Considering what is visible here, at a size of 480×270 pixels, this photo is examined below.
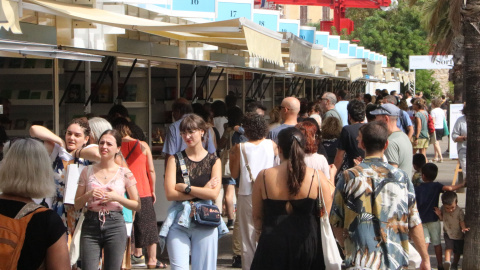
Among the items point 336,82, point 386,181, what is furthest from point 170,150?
point 336,82

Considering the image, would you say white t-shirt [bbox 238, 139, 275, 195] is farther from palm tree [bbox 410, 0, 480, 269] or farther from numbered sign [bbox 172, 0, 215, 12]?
→ numbered sign [bbox 172, 0, 215, 12]

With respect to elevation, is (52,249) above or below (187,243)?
above

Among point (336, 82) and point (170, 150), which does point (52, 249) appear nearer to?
point (170, 150)

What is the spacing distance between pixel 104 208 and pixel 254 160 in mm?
1779

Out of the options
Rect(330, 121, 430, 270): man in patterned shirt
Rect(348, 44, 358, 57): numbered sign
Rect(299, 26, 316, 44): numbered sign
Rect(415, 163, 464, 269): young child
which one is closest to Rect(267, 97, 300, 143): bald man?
Rect(415, 163, 464, 269): young child

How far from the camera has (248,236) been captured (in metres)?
7.29

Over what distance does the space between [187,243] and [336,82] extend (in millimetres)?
26264

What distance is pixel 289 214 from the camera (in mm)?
5027

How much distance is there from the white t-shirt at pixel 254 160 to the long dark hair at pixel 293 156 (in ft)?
6.49

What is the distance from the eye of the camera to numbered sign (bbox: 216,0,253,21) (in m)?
12.2

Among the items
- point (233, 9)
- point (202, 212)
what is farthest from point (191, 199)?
point (233, 9)

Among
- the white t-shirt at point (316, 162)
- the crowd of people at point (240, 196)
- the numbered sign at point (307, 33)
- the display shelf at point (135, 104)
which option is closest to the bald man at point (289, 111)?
the crowd of people at point (240, 196)

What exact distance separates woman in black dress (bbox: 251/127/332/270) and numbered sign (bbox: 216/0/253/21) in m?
7.26

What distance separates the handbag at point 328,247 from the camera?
4992 mm
